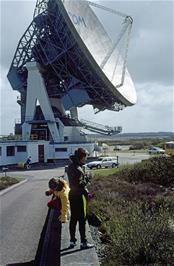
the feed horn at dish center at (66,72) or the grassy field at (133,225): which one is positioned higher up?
the feed horn at dish center at (66,72)

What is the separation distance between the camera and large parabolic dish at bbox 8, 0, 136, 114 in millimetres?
46281

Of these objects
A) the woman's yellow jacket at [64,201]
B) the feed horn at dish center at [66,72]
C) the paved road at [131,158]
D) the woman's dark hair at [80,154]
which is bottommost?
the paved road at [131,158]

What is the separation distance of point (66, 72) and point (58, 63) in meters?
1.53

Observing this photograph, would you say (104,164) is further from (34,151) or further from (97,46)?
(97,46)

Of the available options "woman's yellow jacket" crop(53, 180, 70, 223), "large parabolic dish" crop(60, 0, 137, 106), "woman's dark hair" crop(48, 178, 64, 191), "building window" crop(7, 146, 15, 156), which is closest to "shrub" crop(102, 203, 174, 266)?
"woman's yellow jacket" crop(53, 180, 70, 223)

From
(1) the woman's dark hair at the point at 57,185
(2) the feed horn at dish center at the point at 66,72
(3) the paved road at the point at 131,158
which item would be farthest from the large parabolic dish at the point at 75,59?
(1) the woman's dark hair at the point at 57,185

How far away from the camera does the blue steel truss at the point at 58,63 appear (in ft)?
158

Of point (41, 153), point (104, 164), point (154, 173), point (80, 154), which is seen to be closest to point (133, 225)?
point (80, 154)

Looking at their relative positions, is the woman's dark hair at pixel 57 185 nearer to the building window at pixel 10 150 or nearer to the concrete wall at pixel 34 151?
the concrete wall at pixel 34 151

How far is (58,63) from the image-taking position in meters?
53.8

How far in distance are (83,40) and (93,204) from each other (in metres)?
34.6

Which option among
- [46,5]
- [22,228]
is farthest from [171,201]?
[46,5]

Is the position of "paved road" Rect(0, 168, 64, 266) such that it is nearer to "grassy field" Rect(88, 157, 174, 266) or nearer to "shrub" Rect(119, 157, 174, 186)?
"grassy field" Rect(88, 157, 174, 266)

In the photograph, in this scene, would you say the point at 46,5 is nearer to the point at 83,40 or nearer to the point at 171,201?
the point at 83,40
